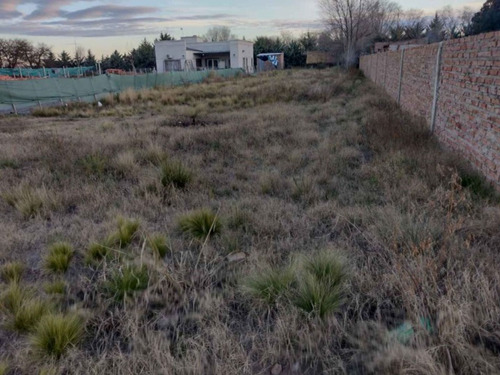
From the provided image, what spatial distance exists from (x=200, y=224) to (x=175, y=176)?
1.75m

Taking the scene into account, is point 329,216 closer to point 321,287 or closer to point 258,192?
point 258,192

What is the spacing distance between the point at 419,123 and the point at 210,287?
6.74 metres

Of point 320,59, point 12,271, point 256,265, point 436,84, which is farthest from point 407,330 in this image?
point 320,59

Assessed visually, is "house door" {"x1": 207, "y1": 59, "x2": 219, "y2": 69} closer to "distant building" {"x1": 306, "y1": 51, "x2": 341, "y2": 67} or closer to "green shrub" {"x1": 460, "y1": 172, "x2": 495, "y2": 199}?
"distant building" {"x1": 306, "y1": 51, "x2": 341, "y2": 67}

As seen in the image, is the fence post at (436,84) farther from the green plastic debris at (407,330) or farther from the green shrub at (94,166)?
the green shrub at (94,166)

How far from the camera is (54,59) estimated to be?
62281 mm

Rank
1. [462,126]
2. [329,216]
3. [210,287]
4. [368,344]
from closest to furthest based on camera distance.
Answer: [368,344] < [210,287] < [329,216] < [462,126]

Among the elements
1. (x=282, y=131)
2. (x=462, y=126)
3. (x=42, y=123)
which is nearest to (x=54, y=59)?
(x=42, y=123)

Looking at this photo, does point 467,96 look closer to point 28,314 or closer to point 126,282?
point 126,282

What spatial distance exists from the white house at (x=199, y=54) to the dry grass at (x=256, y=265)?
147 feet

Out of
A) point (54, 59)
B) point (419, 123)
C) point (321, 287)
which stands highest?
point (54, 59)

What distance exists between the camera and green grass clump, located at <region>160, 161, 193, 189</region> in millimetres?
5402

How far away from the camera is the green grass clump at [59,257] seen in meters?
3.27

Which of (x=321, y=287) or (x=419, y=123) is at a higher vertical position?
(x=419, y=123)
